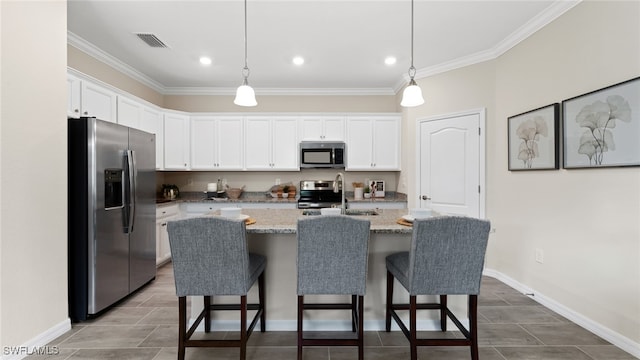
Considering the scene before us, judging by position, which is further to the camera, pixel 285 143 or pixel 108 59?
pixel 285 143

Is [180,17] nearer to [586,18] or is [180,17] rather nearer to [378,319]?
[378,319]

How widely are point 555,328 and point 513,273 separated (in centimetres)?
94

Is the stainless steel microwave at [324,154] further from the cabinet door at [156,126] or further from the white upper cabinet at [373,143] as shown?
the cabinet door at [156,126]

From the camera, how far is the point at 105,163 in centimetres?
257

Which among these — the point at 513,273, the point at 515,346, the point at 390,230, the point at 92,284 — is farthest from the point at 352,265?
the point at 513,273

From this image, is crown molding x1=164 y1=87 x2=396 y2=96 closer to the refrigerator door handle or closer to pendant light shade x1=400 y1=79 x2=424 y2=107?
the refrigerator door handle

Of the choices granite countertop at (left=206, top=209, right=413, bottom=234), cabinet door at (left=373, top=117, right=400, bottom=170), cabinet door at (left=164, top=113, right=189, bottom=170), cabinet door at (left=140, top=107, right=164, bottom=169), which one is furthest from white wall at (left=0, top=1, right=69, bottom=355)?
cabinet door at (left=373, top=117, right=400, bottom=170)

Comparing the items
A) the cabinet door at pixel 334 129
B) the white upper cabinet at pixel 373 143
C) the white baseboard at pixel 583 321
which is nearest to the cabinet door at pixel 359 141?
the white upper cabinet at pixel 373 143

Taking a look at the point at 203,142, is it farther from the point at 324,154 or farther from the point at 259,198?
the point at 324,154

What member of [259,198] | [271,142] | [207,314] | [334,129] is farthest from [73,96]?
[334,129]

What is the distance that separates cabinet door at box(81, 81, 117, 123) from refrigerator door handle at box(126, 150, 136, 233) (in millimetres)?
562

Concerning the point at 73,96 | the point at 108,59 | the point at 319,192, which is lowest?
the point at 319,192

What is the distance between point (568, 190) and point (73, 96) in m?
4.40

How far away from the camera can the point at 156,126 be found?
165 inches
